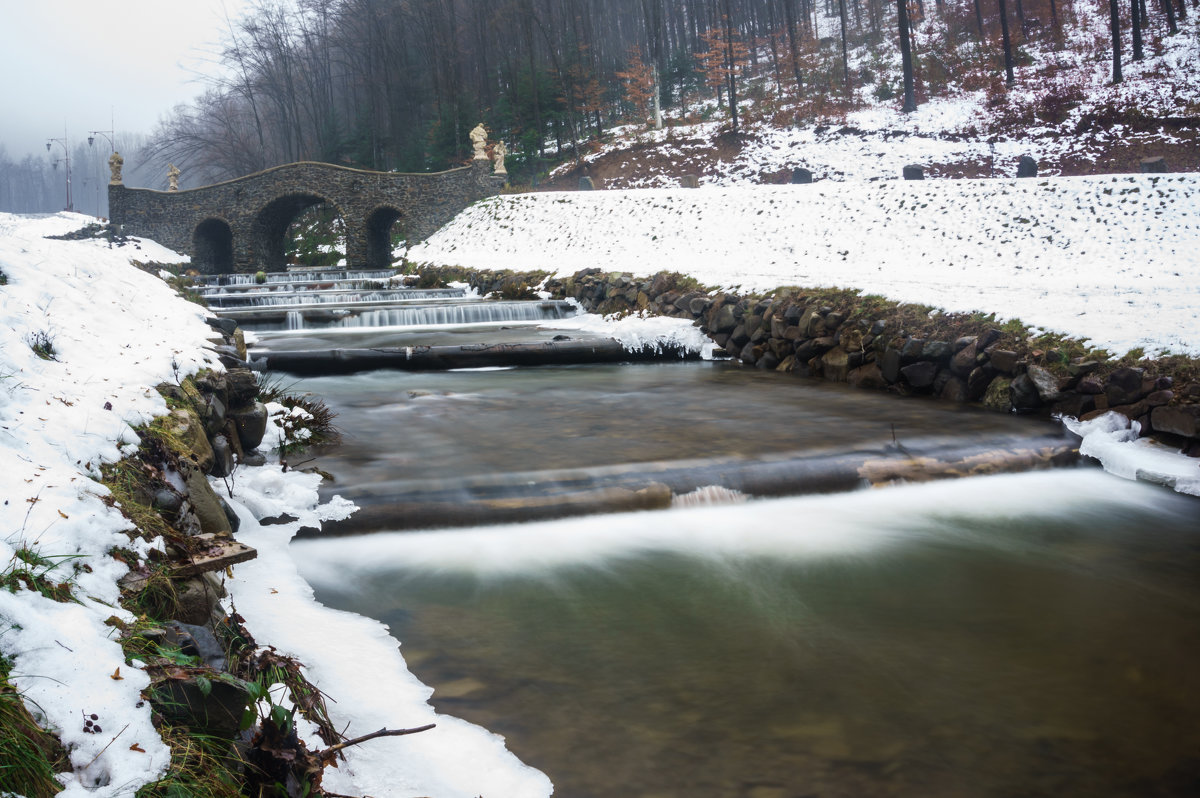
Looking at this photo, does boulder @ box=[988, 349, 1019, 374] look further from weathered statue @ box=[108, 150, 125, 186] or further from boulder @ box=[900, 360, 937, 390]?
weathered statue @ box=[108, 150, 125, 186]

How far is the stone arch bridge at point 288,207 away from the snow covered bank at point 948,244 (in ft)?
30.7

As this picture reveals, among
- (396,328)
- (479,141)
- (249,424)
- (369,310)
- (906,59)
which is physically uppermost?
(906,59)

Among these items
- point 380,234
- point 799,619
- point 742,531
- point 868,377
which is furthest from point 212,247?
point 799,619

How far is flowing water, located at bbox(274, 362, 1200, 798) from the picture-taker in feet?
9.89

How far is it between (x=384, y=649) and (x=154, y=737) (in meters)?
1.75

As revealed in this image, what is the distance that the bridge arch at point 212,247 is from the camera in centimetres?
3766

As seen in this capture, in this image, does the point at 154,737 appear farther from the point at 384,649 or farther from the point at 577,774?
the point at 384,649

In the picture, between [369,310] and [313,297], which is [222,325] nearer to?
[369,310]

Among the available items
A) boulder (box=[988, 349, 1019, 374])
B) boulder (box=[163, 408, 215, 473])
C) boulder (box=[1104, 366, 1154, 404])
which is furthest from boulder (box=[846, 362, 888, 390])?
boulder (box=[163, 408, 215, 473])

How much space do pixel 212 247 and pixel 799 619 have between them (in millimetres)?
41778

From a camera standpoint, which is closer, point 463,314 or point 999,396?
point 999,396

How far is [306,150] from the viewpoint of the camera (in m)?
50.5

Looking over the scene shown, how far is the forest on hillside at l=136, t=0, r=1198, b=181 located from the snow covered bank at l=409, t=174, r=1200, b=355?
16.6 metres

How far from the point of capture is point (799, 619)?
14.0 feet
